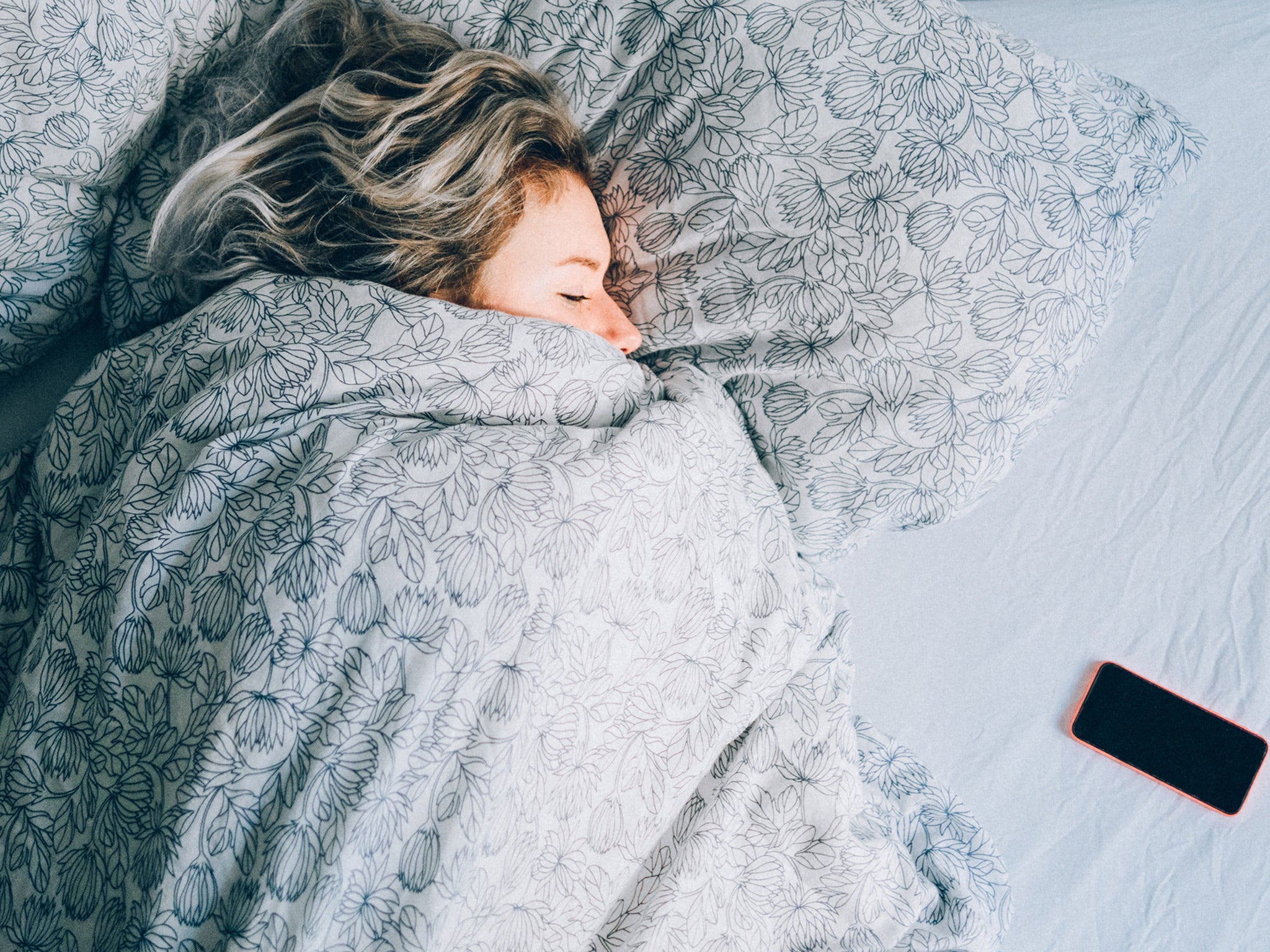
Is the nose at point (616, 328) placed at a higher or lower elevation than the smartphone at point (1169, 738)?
higher

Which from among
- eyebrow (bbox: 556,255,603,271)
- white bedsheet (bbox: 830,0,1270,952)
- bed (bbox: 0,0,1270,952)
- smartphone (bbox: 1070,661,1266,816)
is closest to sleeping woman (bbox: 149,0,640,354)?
eyebrow (bbox: 556,255,603,271)

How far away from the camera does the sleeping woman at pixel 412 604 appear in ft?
1.95

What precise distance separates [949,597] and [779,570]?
309mm

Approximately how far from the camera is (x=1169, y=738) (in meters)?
0.91

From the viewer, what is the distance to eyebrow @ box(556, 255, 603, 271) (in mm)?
786

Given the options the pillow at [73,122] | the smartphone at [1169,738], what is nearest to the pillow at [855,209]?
the pillow at [73,122]

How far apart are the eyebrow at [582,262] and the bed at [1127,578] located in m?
0.48

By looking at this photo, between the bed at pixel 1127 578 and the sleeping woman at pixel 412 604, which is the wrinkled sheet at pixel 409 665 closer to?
the sleeping woman at pixel 412 604

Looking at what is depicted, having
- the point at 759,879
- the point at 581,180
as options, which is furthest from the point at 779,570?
the point at 581,180

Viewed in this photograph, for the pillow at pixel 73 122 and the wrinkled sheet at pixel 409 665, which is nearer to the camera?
the wrinkled sheet at pixel 409 665

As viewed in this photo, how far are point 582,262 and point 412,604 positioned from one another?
39cm

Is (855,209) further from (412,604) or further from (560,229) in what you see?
(412,604)

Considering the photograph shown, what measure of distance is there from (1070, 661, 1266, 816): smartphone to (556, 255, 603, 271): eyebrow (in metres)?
0.74

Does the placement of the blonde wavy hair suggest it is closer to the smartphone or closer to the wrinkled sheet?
the wrinkled sheet
